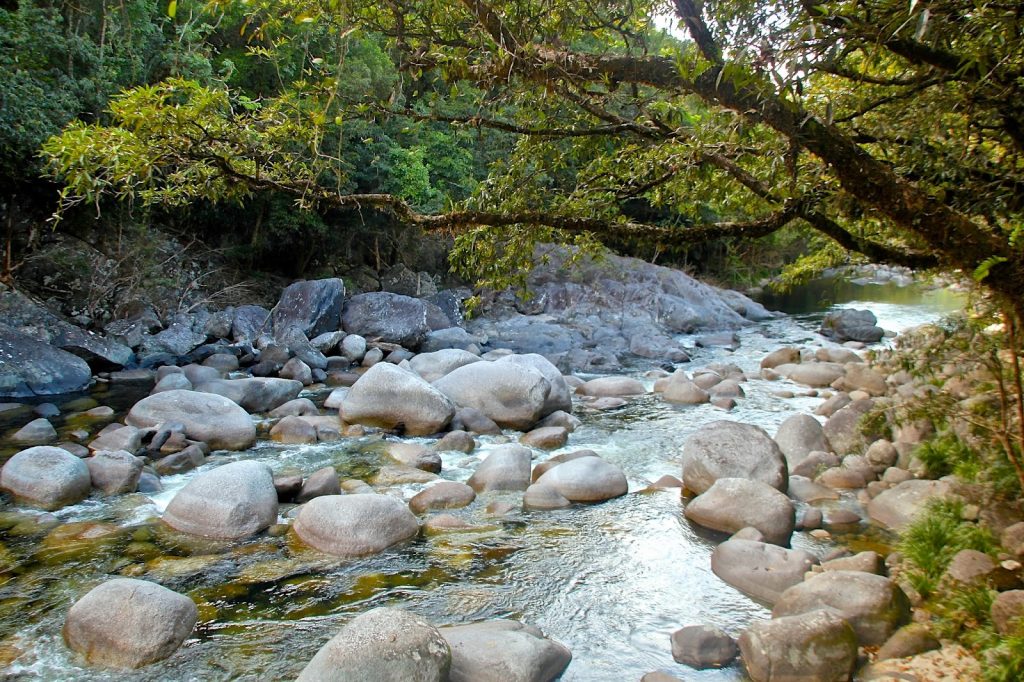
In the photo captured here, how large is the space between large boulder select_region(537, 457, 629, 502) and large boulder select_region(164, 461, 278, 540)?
2781 mm

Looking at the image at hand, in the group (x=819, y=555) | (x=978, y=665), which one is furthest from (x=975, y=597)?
(x=819, y=555)

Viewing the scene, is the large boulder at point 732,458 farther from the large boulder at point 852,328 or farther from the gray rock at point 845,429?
the large boulder at point 852,328

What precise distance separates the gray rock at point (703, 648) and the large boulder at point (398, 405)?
584 centimetres

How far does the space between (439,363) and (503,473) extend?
18.1 ft

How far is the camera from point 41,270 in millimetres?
15602

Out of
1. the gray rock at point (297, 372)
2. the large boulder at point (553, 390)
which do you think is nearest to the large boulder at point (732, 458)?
the large boulder at point (553, 390)

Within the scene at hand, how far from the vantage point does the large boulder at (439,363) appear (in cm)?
1330

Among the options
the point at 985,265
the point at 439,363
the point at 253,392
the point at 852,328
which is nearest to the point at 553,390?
the point at 439,363

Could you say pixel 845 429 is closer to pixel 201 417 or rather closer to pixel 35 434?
pixel 201 417

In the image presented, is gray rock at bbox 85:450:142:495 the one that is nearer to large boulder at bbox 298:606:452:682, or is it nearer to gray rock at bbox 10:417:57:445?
gray rock at bbox 10:417:57:445

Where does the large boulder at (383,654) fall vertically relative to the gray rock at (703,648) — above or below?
above

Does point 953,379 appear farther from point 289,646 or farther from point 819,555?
point 289,646

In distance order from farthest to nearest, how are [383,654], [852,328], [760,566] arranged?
[852,328], [760,566], [383,654]

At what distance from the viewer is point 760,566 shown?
5.86 meters
